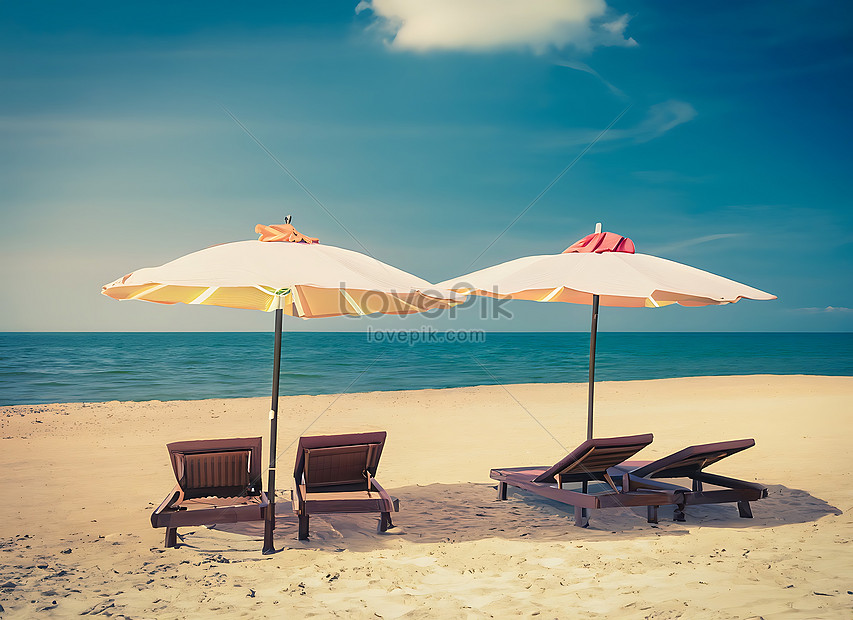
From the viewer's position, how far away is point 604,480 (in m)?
5.44

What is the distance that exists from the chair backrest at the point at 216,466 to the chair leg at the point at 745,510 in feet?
13.9

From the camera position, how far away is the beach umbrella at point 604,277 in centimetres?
495

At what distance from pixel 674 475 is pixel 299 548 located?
3376 millimetres

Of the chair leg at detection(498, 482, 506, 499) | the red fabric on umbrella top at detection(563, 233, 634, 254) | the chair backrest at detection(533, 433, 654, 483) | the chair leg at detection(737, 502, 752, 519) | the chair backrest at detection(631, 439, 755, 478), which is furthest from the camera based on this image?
the chair leg at detection(498, 482, 506, 499)

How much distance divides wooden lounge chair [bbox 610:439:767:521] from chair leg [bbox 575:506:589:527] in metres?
0.50

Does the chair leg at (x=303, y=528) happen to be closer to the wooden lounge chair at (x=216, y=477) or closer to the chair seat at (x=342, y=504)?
the chair seat at (x=342, y=504)

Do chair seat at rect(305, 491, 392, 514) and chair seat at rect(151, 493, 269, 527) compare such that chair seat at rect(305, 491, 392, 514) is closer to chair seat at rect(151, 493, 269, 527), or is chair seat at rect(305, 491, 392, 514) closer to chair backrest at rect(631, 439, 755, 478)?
chair seat at rect(151, 493, 269, 527)

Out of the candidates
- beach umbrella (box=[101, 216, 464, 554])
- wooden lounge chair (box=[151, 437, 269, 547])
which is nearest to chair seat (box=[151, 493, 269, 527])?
wooden lounge chair (box=[151, 437, 269, 547])

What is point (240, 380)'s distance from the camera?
31469mm

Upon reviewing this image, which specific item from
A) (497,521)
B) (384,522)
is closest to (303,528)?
(384,522)

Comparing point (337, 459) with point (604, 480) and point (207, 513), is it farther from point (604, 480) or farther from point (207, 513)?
point (604, 480)

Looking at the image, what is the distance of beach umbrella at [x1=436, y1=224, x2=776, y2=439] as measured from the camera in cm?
495

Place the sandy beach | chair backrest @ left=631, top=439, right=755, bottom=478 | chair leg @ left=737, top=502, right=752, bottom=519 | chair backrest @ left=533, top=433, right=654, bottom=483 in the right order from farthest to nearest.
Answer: chair leg @ left=737, top=502, right=752, bottom=519 < chair backrest @ left=631, top=439, right=755, bottom=478 < chair backrest @ left=533, top=433, right=654, bottom=483 < the sandy beach


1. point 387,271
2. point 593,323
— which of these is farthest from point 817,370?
point 387,271
